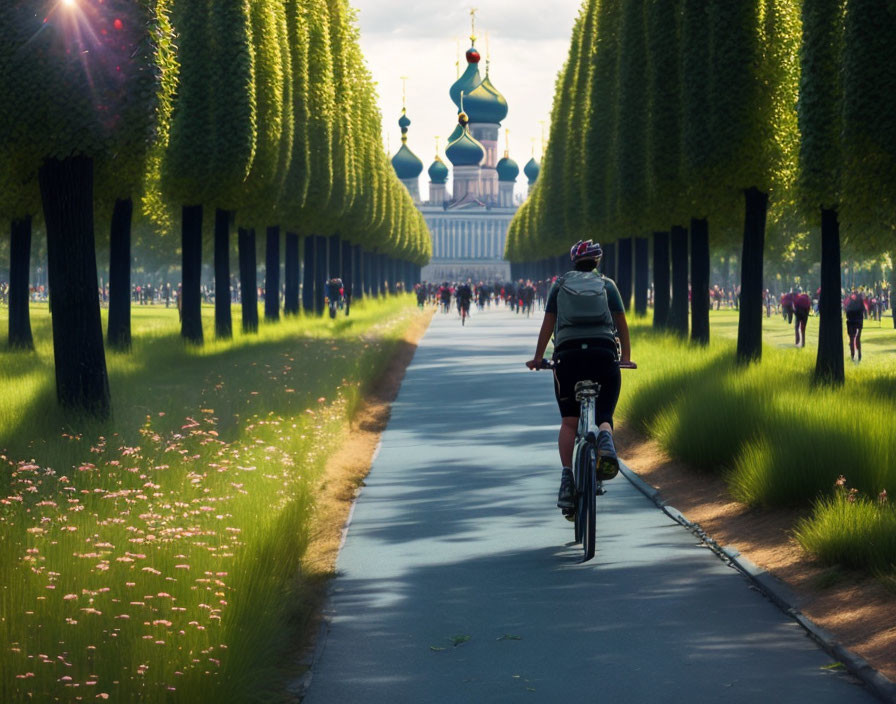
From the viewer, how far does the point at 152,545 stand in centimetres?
761

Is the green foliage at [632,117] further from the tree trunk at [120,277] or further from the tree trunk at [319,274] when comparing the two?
the tree trunk at [319,274]

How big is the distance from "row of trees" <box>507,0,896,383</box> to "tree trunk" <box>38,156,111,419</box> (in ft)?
31.0

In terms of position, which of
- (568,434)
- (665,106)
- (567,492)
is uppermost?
(665,106)

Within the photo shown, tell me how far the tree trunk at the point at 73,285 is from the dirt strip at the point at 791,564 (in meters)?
5.72

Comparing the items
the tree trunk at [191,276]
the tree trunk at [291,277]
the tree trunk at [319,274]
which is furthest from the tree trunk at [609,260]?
the tree trunk at [191,276]

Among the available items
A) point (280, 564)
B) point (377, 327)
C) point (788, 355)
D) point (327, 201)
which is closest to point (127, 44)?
point (280, 564)

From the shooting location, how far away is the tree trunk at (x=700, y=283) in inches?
1174

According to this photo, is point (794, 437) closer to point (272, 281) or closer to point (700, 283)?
Answer: point (700, 283)

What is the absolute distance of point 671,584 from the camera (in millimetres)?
9039

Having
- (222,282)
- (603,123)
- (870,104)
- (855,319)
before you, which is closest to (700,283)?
(855,319)

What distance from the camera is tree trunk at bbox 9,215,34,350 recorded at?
31.7 meters

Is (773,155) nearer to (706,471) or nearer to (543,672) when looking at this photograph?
(706,471)

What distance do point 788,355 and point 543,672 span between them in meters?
19.0

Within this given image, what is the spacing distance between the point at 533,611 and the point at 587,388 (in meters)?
2.14
